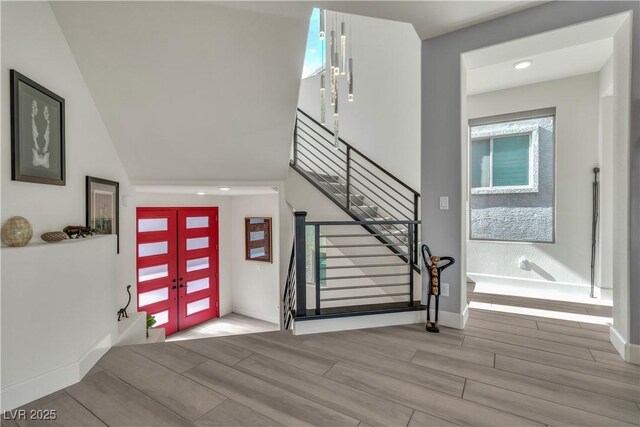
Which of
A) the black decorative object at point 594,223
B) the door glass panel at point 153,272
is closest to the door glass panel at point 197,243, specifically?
the door glass panel at point 153,272

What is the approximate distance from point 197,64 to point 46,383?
2.51 m

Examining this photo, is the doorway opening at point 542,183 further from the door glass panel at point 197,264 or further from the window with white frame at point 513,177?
the door glass panel at point 197,264

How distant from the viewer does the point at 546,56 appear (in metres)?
3.03

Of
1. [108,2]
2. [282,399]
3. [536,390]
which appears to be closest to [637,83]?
[536,390]

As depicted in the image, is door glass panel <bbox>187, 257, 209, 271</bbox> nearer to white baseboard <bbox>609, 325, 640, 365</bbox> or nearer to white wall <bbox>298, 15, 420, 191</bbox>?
white wall <bbox>298, 15, 420, 191</bbox>

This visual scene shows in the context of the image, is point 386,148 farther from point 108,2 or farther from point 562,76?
point 108,2

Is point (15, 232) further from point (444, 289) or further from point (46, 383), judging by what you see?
point (444, 289)

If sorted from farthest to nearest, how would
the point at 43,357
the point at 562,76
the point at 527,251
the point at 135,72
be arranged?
the point at 527,251 → the point at 562,76 → the point at 135,72 → the point at 43,357

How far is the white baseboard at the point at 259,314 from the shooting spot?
20.9ft

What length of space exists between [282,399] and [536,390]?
1.52 m

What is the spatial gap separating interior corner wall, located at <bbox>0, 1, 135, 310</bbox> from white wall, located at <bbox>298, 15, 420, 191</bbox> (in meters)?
3.61

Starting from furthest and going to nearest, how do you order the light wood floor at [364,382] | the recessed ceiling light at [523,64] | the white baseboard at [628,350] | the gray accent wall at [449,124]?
the recessed ceiling light at [523,64], the gray accent wall at [449,124], the white baseboard at [628,350], the light wood floor at [364,382]

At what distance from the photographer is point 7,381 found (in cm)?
162

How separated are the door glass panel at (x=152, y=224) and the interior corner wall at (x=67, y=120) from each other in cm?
267
